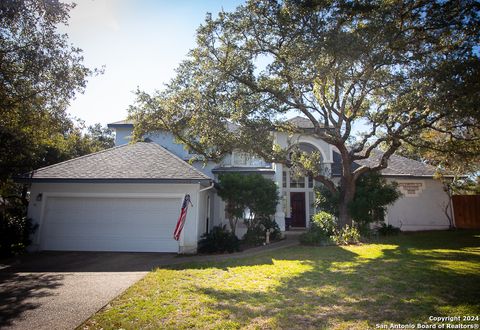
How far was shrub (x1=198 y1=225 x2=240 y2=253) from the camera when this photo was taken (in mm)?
12367

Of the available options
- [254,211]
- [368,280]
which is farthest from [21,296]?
[254,211]

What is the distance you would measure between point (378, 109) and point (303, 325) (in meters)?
13.2

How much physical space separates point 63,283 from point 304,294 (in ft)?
21.2

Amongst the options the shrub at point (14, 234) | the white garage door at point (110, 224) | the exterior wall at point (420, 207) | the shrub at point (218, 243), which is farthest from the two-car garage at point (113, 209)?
the exterior wall at point (420, 207)

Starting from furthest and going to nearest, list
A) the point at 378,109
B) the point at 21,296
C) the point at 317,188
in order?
the point at 317,188
the point at 378,109
the point at 21,296

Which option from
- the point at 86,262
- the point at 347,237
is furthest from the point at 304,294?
the point at 86,262

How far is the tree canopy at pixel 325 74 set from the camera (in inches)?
392

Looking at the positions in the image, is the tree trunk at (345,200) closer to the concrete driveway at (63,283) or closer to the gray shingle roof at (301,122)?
the gray shingle roof at (301,122)

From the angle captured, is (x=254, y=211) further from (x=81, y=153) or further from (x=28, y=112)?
(x=81, y=153)

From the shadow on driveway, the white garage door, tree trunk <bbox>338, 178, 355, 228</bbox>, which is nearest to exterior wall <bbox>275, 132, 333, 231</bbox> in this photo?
tree trunk <bbox>338, 178, 355, 228</bbox>

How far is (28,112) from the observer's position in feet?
40.6

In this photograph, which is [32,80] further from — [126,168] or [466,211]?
[466,211]

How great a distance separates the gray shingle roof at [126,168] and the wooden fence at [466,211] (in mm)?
17947

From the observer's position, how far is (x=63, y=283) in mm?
7500
